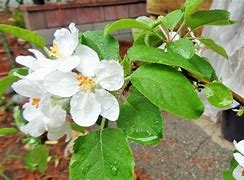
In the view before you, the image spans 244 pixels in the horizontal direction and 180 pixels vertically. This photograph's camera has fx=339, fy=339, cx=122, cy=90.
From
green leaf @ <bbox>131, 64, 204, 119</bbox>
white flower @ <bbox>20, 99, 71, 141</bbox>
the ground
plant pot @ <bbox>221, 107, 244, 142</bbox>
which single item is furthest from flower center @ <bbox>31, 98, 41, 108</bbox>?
plant pot @ <bbox>221, 107, 244, 142</bbox>

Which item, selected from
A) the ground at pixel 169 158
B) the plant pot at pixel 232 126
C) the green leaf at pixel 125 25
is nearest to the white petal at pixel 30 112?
the green leaf at pixel 125 25

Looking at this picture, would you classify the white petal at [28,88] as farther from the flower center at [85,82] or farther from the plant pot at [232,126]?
→ the plant pot at [232,126]

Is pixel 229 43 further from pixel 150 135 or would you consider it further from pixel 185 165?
pixel 150 135

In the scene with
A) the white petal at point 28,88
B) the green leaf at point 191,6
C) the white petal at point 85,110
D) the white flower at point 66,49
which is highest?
the green leaf at point 191,6

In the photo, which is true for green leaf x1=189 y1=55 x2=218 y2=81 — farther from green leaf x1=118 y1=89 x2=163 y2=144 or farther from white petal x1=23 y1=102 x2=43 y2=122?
white petal x1=23 y1=102 x2=43 y2=122

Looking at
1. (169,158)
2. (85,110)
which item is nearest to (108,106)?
(85,110)

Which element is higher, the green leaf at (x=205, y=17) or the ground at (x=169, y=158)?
the green leaf at (x=205, y=17)

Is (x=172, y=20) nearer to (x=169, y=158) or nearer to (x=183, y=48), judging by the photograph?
(x=183, y=48)
